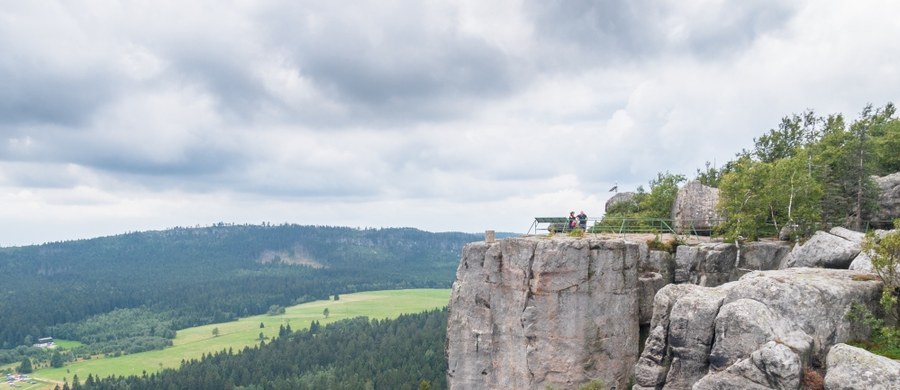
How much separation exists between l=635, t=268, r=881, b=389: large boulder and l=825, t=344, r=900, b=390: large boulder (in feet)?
3.84

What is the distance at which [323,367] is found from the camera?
534ft

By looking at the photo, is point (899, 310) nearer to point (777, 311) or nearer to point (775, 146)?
point (777, 311)

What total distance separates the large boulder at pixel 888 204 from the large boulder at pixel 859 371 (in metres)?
24.5

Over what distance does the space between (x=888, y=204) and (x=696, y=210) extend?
13.8m

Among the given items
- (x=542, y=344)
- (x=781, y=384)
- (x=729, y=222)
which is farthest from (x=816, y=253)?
(x=542, y=344)

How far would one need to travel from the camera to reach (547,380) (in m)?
38.8

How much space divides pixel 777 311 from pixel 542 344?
16329mm

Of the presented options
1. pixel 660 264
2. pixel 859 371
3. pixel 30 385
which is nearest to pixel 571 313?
pixel 660 264

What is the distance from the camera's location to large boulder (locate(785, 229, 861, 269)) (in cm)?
3316

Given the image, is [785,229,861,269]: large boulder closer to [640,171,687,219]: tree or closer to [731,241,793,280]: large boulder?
[731,241,793,280]: large boulder

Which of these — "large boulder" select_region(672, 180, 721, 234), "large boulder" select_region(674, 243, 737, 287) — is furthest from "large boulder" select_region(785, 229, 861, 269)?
"large boulder" select_region(672, 180, 721, 234)

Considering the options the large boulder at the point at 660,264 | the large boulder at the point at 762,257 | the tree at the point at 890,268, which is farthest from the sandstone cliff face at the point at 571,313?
the tree at the point at 890,268

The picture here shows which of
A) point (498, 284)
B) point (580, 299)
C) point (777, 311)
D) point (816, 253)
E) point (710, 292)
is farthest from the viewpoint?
point (498, 284)

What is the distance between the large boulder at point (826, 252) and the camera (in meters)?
33.2
